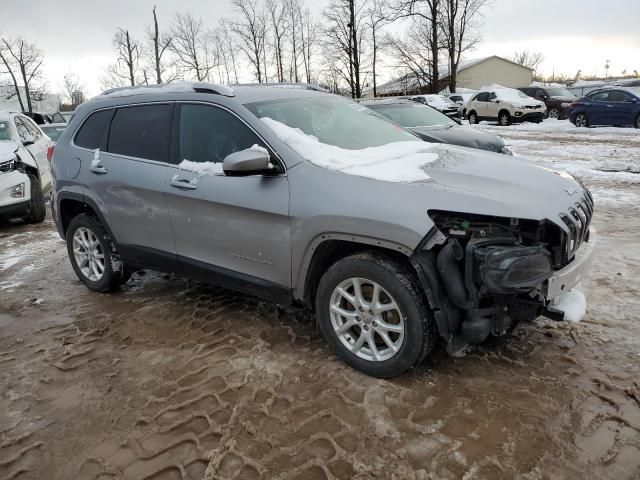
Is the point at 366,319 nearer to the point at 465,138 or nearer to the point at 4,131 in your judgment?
the point at 465,138

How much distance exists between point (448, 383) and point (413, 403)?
11.9 inches

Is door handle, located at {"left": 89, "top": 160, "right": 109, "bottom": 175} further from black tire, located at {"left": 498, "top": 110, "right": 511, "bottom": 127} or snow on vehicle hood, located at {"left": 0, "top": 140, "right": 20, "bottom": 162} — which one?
black tire, located at {"left": 498, "top": 110, "right": 511, "bottom": 127}

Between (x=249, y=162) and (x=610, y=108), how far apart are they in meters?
18.4

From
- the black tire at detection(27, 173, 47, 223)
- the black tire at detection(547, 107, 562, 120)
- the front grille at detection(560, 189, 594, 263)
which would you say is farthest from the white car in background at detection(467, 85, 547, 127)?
the front grille at detection(560, 189, 594, 263)

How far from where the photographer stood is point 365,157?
3.35m

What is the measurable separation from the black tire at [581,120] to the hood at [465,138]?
13.0 metres

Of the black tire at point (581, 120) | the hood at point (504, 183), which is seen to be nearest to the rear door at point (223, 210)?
the hood at point (504, 183)

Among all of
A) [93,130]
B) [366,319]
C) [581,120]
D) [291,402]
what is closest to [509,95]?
[581,120]

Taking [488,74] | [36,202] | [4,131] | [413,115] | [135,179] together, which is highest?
[488,74]

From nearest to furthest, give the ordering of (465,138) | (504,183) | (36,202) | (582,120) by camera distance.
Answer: (504,183)
(465,138)
(36,202)
(582,120)

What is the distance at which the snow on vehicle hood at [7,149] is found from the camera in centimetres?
761

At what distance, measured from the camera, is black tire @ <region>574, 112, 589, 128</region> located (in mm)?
18764

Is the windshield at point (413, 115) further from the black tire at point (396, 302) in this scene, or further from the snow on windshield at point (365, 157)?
the black tire at point (396, 302)

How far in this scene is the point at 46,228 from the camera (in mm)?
8008
